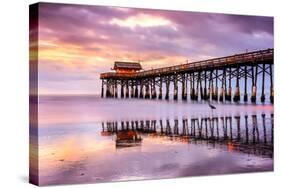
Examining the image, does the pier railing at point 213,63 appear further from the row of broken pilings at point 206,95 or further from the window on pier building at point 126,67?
the row of broken pilings at point 206,95

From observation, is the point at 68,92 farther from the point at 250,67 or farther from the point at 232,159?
the point at 250,67

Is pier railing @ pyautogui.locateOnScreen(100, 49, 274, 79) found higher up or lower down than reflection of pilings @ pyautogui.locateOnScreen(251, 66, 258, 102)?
higher up

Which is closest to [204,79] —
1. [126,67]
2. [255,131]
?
[255,131]

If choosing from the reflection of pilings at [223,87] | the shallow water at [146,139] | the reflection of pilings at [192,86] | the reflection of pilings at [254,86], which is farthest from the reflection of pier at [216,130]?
the reflection of pilings at [192,86]

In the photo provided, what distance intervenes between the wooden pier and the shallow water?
0.97ft

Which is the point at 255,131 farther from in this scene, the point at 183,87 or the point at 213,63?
the point at 183,87

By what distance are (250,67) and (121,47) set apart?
3.80m

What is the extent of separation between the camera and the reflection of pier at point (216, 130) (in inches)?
515

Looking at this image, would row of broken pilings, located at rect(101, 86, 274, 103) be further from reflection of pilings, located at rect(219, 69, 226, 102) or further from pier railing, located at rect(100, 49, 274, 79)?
pier railing, located at rect(100, 49, 274, 79)

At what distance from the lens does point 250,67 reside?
15.2 metres

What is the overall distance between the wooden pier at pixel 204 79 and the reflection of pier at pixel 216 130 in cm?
65

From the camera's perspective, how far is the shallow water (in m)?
12.0

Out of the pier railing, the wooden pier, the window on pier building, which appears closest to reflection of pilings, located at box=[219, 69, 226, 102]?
the wooden pier

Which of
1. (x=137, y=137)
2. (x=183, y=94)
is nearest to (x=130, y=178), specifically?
(x=137, y=137)
